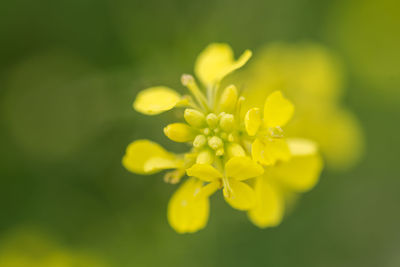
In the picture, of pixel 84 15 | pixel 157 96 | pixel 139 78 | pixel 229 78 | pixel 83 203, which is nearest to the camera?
pixel 157 96

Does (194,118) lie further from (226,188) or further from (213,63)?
(213,63)

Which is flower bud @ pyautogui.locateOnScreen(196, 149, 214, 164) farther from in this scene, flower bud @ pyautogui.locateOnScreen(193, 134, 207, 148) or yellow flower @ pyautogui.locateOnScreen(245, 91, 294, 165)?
yellow flower @ pyautogui.locateOnScreen(245, 91, 294, 165)

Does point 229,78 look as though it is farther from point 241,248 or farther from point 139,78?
point 241,248

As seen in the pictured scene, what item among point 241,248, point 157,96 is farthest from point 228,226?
point 157,96

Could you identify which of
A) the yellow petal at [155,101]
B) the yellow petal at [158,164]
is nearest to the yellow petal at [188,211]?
the yellow petal at [158,164]

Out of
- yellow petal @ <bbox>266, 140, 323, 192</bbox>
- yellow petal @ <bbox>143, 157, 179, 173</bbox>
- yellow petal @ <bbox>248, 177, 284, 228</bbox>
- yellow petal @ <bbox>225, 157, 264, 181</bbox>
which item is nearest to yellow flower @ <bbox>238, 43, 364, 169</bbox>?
yellow petal @ <bbox>266, 140, 323, 192</bbox>

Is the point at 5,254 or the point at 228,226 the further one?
the point at 228,226
